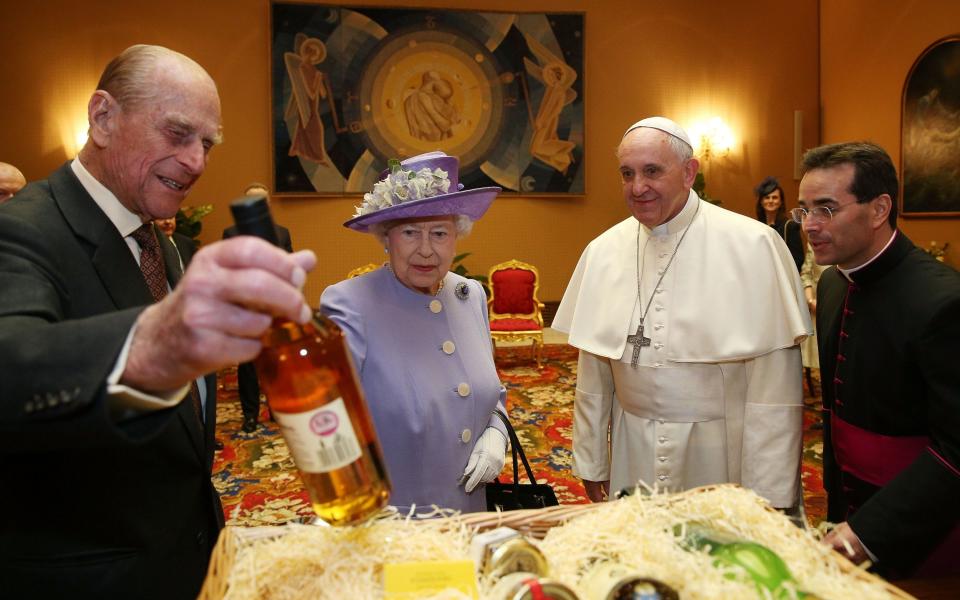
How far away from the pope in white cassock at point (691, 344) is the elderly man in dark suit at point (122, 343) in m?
1.44

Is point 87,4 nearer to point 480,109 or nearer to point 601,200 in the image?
point 480,109

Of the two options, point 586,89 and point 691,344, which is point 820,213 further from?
point 586,89

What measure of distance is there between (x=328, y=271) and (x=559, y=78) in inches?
A: 171

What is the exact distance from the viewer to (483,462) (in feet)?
5.98

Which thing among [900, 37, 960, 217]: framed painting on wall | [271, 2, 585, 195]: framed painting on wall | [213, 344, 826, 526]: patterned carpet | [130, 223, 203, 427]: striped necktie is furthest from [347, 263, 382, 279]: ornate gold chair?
[130, 223, 203, 427]: striped necktie

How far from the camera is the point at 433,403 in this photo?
69.8 inches

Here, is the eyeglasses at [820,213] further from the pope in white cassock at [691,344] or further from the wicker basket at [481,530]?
the wicker basket at [481,530]

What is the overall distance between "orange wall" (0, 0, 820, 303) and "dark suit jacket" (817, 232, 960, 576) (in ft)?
23.9

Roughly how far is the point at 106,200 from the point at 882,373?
81.7 inches

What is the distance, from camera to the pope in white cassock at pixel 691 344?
2.12 meters

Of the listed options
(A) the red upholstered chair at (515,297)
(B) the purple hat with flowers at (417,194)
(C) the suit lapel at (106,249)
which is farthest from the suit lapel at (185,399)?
(A) the red upholstered chair at (515,297)

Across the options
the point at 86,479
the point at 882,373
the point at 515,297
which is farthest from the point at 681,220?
the point at 515,297

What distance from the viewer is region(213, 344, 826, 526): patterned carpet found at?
13.2ft

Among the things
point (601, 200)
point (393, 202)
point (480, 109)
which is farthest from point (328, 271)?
point (393, 202)
